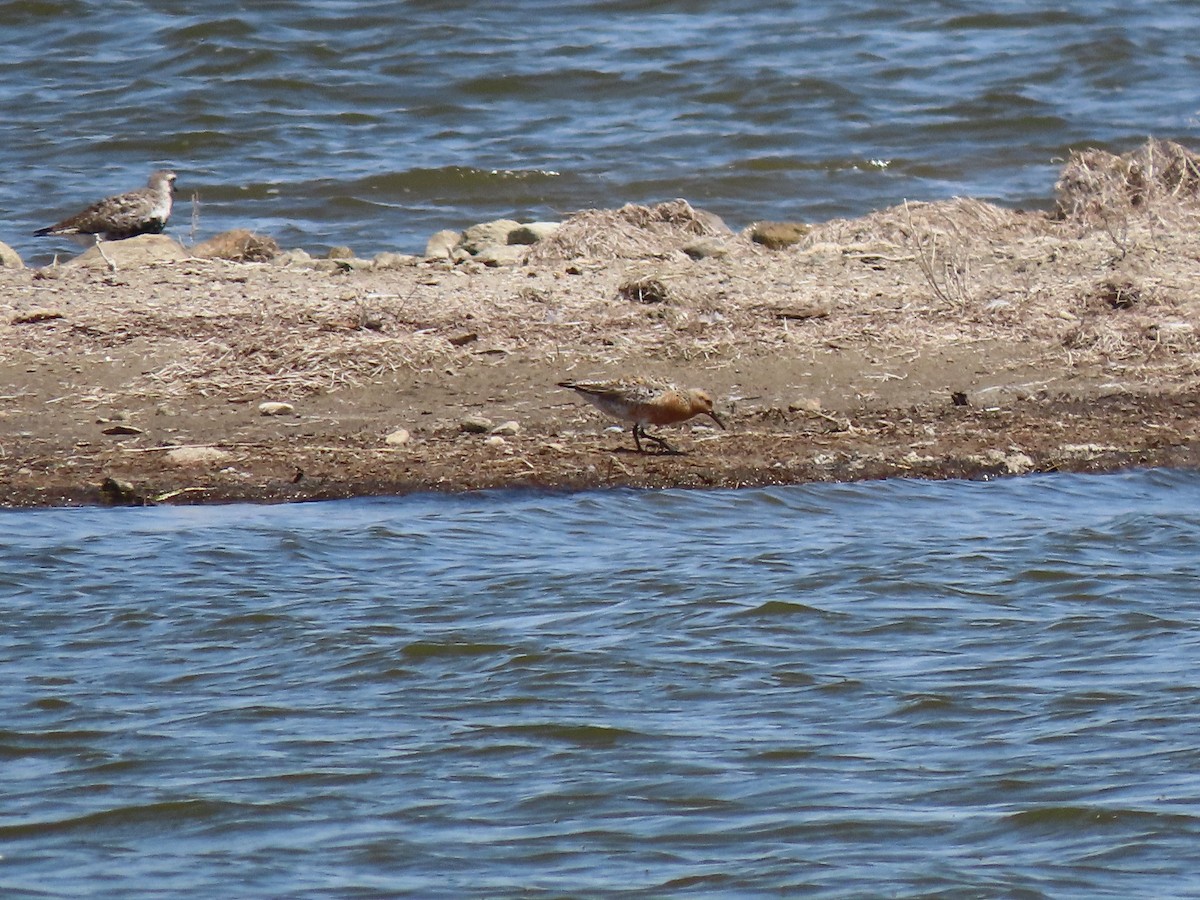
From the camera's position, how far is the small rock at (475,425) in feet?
27.3

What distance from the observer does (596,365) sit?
29.7 feet

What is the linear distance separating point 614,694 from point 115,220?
7.87 meters

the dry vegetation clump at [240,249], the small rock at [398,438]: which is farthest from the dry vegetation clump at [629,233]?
the small rock at [398,438]

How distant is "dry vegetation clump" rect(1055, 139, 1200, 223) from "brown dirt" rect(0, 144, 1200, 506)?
638 mm

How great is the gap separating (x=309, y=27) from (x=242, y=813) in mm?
15864

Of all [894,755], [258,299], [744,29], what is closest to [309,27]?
[744,29]

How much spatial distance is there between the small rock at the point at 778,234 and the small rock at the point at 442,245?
1.92 m

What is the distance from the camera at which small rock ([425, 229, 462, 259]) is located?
11.4 m

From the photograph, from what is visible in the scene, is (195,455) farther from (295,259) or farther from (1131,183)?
(1131,183)

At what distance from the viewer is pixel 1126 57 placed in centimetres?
1909

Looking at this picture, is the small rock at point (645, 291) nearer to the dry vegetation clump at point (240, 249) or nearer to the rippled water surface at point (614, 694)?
the rippled water surface at point (614, 694)

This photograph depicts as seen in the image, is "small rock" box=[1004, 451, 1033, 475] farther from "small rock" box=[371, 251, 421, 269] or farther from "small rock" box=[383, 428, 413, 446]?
"small rock" box=[371, 251, 421, 269]

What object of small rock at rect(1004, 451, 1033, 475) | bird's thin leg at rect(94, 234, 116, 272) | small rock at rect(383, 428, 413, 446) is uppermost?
bird's thin leg at rect(94, 234, 116, 272)

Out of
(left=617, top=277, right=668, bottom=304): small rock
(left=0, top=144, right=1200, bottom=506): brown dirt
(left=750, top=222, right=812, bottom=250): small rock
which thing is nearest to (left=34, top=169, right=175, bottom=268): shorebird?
(left=0, top=144, right=1200, bottom=506): brown dirt
